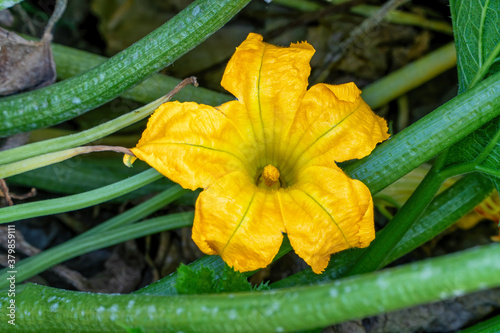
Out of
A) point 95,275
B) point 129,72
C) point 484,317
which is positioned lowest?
point 484,317

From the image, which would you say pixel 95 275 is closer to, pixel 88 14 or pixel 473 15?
pixel 88 14

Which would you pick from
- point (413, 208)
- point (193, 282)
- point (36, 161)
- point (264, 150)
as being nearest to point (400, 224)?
point (413, 208)

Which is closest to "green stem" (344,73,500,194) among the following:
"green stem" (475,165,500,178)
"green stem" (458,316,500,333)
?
"green stem" (475,165,500,178)

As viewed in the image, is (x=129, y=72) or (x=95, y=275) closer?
(x=129, y=72)

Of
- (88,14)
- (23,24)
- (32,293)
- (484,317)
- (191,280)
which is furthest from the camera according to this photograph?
(88,14)

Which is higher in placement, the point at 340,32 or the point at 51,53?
the point at 51,53

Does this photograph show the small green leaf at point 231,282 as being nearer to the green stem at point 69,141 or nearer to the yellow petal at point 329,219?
the yellow petal at point 329,219

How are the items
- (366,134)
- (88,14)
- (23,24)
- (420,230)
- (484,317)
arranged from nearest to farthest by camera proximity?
(366,134) → (420,230) → (484,317) → (23,24) → (88,14)

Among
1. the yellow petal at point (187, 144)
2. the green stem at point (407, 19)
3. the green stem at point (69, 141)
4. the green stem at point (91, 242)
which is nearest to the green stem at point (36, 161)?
the green stem at point (69, 141)

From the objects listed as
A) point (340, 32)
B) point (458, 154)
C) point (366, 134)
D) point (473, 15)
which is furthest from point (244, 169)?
point (340, 32)
